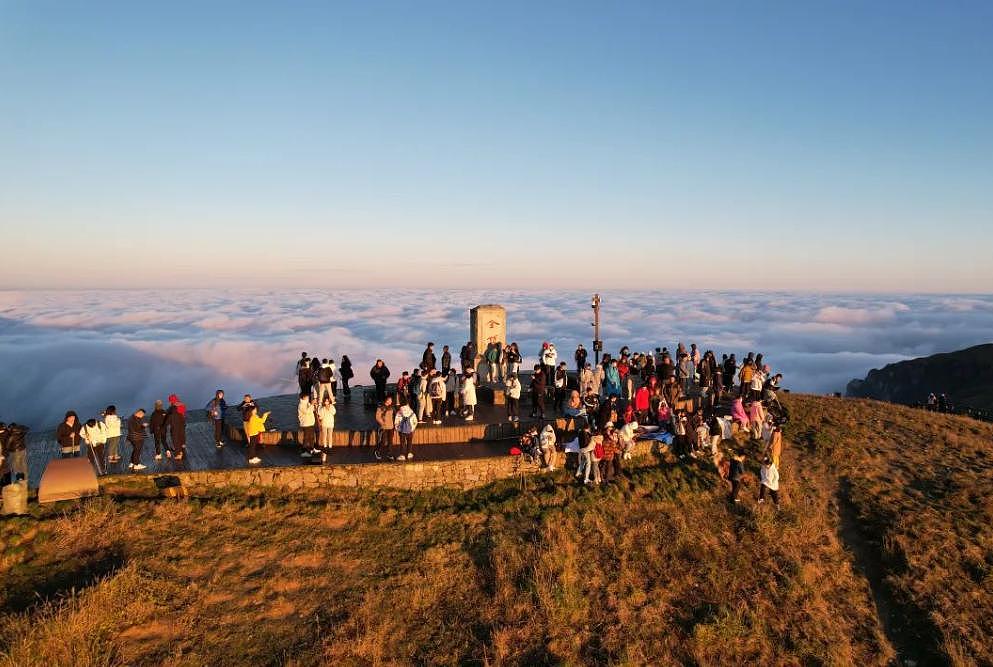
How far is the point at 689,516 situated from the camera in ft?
44.4

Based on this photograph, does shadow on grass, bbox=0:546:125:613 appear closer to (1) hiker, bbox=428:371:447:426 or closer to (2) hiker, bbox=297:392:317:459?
(2) hiker, bbox=297:392:317:459

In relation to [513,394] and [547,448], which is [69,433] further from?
[547,448]

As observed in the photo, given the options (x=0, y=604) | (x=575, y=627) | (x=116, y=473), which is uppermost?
(x=116, y=473)

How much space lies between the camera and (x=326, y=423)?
13.7 m

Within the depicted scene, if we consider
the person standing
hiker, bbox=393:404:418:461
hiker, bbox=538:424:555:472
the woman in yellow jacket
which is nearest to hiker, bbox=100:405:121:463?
the person standing

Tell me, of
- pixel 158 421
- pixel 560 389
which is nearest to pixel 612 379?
pixel 560 389

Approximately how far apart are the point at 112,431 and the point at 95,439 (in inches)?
19.4

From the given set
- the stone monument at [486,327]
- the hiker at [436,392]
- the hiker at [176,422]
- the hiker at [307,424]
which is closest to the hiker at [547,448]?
the hiker at [436,392]

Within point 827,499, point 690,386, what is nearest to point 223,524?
point 827,499

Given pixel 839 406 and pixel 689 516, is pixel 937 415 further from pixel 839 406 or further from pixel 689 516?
pixel 689 516

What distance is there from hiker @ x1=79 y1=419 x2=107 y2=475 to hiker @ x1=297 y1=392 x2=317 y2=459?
450 centimetres

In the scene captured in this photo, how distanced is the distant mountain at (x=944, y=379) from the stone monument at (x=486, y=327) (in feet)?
Result: 154

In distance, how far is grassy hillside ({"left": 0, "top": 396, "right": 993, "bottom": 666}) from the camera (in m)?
9.29

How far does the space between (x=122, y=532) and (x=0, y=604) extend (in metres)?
2.05
